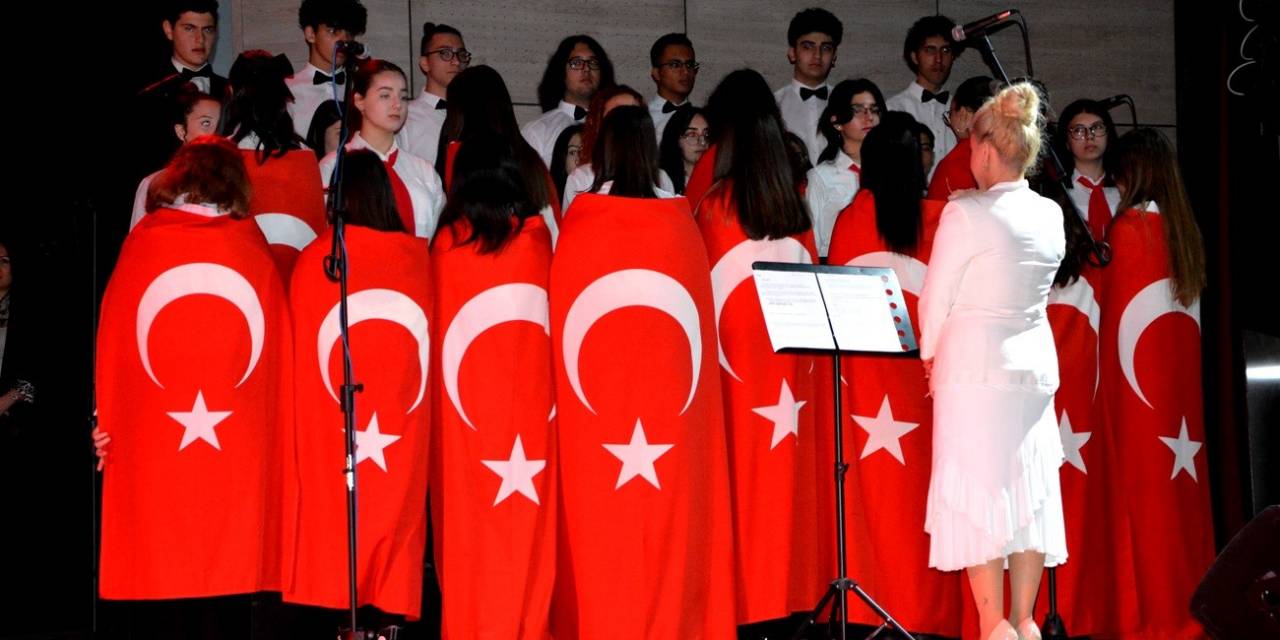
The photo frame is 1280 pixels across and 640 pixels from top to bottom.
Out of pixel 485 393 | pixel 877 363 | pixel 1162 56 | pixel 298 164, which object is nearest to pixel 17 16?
pixel 298 164

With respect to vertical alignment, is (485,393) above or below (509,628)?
above

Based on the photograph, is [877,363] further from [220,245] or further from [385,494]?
[220,245]

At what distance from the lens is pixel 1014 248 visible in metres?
4.99

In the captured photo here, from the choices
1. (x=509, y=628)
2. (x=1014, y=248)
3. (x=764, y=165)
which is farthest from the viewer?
(x=764, y=165)

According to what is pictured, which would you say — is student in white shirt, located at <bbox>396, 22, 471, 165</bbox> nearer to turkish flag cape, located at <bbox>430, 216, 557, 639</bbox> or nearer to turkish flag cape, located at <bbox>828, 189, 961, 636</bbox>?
turkish flag cape, located at <bbox>430, 216, 557, 639</bbox>

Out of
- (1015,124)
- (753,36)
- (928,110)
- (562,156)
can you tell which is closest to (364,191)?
(562,156)

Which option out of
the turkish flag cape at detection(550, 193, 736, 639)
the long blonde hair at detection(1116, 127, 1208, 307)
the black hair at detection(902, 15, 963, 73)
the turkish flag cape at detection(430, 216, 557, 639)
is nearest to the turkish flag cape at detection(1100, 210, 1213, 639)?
the long blonde hair at detection(1116, 127, 1208, 307)

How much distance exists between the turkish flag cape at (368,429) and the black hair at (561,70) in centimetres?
230

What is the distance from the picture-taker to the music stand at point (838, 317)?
201 inches

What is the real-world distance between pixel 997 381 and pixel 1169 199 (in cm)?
172

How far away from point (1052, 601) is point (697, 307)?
174 centimetres

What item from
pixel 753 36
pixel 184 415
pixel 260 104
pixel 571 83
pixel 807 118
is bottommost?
pixel 184 415

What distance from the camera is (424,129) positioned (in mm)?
7305

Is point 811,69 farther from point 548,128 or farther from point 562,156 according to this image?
point 562,156
